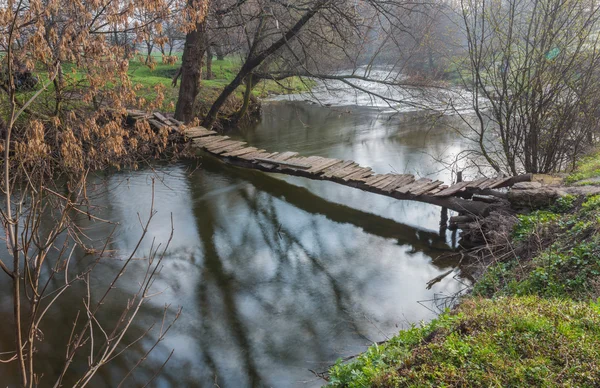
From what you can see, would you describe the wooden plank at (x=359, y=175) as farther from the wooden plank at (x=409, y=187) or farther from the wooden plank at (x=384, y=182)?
the wooden plank at (x=409, y=187)

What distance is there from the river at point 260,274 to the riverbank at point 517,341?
1.48 meters

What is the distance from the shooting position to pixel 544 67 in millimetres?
8188

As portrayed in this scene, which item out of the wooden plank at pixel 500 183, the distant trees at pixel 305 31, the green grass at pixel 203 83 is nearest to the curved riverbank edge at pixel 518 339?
the wooden plank at pixel 500 183

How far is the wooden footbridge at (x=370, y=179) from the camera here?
25.5ft

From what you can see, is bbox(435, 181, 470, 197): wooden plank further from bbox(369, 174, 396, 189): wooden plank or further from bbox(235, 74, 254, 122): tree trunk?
bbox(235, 74, 254, 122): tree trunk

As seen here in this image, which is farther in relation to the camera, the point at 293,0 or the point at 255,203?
the point at 293,0

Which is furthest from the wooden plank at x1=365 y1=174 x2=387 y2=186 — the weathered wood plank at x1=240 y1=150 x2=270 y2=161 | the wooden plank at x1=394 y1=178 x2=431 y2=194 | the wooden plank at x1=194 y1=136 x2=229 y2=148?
the wooden plank at x1=194 y1=136 x2=229 y2=148

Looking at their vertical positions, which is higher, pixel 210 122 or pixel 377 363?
pixel 210 122

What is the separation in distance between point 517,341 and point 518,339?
0.07 ft

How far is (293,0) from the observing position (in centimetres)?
1195

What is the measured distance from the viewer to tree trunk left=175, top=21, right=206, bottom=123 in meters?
12.4

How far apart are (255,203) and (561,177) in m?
5.80

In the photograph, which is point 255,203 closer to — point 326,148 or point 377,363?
point 326,148

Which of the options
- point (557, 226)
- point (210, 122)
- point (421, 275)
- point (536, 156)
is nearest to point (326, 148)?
point (210, 122)
